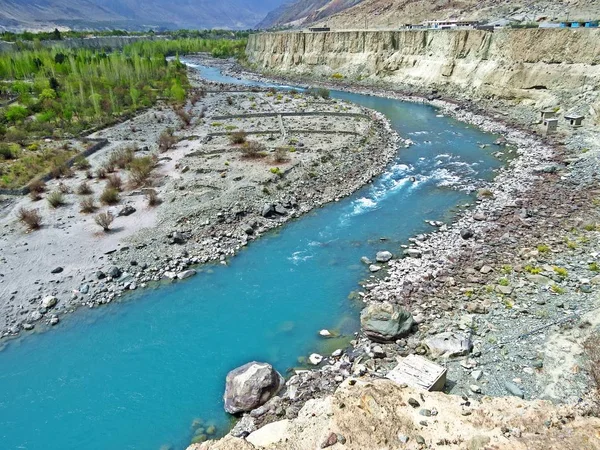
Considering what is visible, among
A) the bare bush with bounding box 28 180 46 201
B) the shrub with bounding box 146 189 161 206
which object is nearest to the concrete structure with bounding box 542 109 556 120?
the shrub with bounding box 146 189 161 206

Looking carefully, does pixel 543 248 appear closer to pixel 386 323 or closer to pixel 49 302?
pixel 386 323

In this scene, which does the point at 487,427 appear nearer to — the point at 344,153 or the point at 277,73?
the point at 344,153

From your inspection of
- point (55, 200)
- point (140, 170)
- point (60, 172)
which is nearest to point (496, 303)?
point (140, 170)

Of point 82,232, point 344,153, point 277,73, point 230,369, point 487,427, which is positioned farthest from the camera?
point 277,73

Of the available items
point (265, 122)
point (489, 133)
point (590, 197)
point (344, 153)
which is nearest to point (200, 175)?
point (344, 153)

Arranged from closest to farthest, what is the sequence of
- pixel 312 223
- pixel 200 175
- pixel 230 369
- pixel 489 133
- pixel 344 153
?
pixel 230 369, pixel 312 223, pixel 200 175, pixel 344 153, pixel 489 133

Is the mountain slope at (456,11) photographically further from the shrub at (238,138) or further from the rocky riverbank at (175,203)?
the shrub at (238,138)
